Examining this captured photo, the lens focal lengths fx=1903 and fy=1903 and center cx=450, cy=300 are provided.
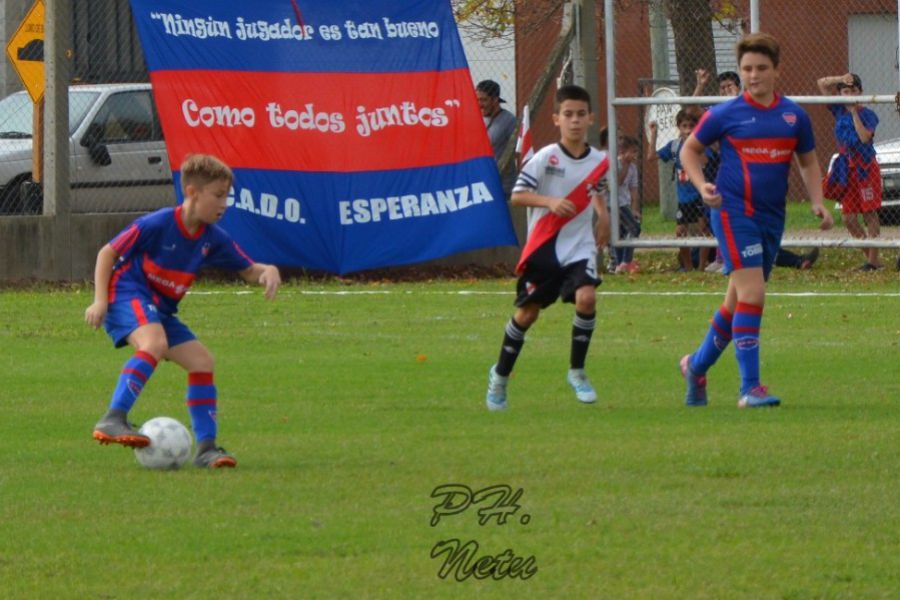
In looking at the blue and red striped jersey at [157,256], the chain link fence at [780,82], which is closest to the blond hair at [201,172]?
the blue and red striped jersey at [157,256]

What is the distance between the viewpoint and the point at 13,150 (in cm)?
2064

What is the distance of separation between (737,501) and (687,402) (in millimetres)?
2985

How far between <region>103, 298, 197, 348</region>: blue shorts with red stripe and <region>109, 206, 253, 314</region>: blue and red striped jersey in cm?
3

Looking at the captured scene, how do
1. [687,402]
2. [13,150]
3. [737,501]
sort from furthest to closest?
[13,150]
[687,402]
[737,501]

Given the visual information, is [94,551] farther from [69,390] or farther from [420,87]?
[420,87]

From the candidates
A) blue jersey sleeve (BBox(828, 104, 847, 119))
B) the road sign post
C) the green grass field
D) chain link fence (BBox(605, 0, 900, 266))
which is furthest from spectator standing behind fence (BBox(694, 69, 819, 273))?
the road sign post

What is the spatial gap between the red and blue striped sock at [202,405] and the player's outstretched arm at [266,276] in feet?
1.46

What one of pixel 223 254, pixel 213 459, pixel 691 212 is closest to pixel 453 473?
pixel 213 459

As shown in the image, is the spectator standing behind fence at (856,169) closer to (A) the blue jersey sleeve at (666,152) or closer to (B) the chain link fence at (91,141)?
(A) the blue jersey sleeve at (666,152)

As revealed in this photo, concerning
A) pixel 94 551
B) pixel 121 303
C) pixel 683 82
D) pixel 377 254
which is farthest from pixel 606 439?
pixel 683 82

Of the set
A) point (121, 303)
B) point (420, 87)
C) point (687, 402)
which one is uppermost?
point (420, 87)

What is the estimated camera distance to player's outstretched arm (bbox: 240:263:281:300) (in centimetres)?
801

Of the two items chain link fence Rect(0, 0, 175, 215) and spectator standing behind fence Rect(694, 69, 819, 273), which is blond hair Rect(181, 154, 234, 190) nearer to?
chain link fence Rect(0, 0, 175, 215)

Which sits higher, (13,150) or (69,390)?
(13,150)
